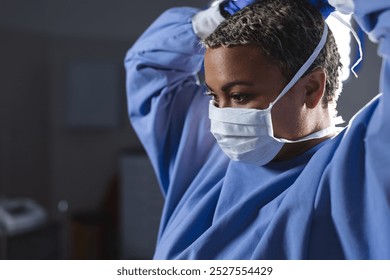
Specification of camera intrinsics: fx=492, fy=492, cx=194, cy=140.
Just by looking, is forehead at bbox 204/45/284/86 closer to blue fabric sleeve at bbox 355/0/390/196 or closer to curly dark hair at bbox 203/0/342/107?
curly dark hair at bbox 203/0/342/107

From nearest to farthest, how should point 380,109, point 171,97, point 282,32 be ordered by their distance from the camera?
point 380,109
point 282,32
point 171,97

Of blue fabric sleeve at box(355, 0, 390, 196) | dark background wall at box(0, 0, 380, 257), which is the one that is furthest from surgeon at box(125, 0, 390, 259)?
dark background wall at box(0, 0, 380, 257)

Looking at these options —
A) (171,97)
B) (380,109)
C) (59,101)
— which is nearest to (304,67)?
(380,109)

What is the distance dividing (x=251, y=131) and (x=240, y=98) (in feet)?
0.16

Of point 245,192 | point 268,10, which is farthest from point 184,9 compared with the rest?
point 245,192

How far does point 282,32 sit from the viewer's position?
0.65 metres

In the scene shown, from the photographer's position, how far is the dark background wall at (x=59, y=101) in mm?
2451

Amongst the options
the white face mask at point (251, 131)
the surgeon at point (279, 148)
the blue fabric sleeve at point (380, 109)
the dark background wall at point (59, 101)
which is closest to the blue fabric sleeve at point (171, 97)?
the surgeon at point (279, 148)

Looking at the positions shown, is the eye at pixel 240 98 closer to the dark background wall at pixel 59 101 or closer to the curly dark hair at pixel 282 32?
the curly dark hair at pixel 282 32

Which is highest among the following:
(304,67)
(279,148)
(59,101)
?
(304,67)

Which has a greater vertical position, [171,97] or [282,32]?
[282,32]

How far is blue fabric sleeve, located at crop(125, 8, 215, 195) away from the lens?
88cm

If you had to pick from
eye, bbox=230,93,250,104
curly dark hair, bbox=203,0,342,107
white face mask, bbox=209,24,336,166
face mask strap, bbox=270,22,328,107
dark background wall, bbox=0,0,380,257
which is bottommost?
dark background wall, bbox=0,0,380,257

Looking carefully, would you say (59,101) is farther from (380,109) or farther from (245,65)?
(380,109)
